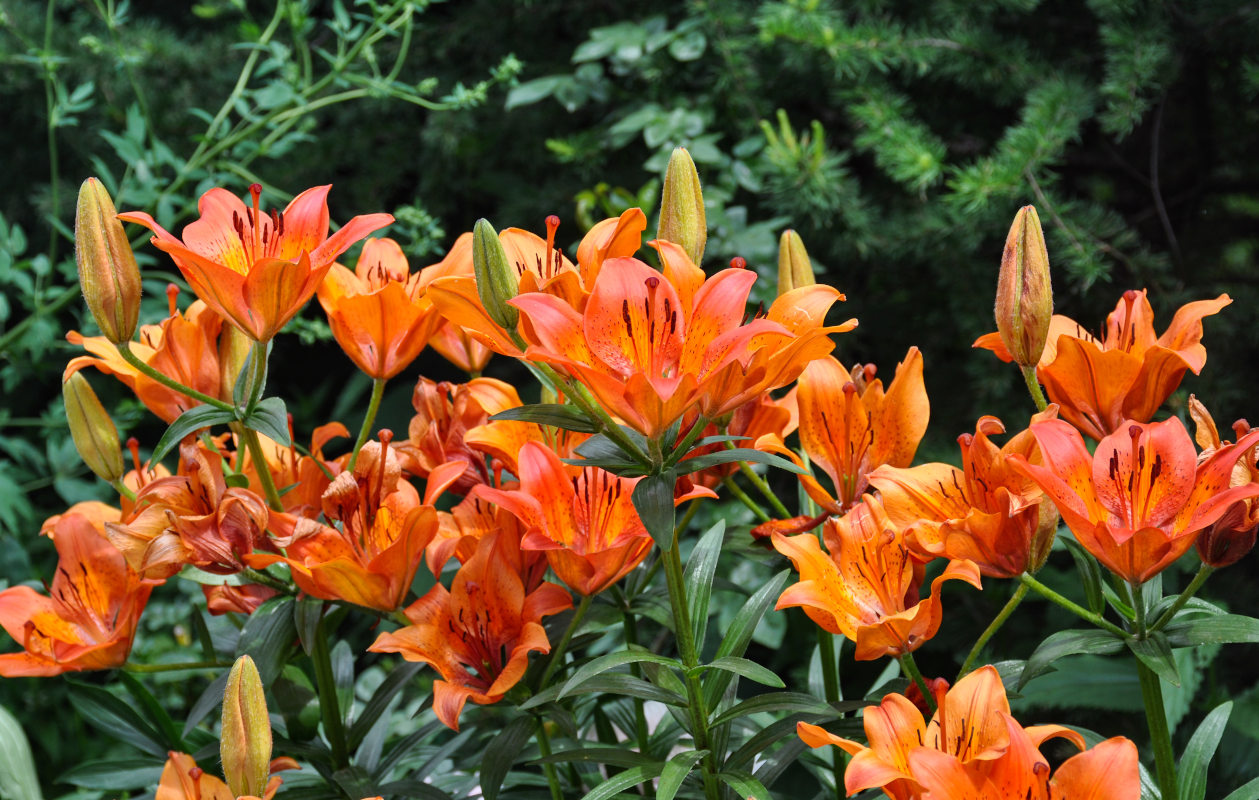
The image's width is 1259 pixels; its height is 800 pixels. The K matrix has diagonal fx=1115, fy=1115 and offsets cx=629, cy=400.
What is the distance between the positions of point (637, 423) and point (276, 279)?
0.68ft

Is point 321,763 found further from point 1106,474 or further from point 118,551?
point 1106,474

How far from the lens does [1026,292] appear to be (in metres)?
0.54

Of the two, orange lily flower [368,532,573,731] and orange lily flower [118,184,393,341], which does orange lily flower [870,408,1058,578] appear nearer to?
orange lily flower [368,532,573,731]

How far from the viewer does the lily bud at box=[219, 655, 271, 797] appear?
1.60 feet

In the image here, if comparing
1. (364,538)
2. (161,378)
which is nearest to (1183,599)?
(364,538)

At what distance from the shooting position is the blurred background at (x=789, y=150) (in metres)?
1.12

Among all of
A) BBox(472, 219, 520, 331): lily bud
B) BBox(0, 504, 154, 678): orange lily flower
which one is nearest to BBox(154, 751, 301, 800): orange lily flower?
BBox(0, 504, 154, 678): orange lily flower

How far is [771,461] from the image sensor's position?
0.48 m

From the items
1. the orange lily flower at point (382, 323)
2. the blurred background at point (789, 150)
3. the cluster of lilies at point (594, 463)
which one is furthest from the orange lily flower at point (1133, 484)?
the blurred background at point (789, 150)

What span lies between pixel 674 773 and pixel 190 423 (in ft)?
0.98

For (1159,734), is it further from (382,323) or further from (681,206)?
(382,323)

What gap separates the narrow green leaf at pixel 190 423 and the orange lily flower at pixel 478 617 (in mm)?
140

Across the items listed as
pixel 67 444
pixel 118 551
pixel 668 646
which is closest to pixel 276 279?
pixel 118 551

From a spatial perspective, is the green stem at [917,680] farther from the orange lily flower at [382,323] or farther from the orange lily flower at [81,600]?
the orange lily flower at [81,600]
